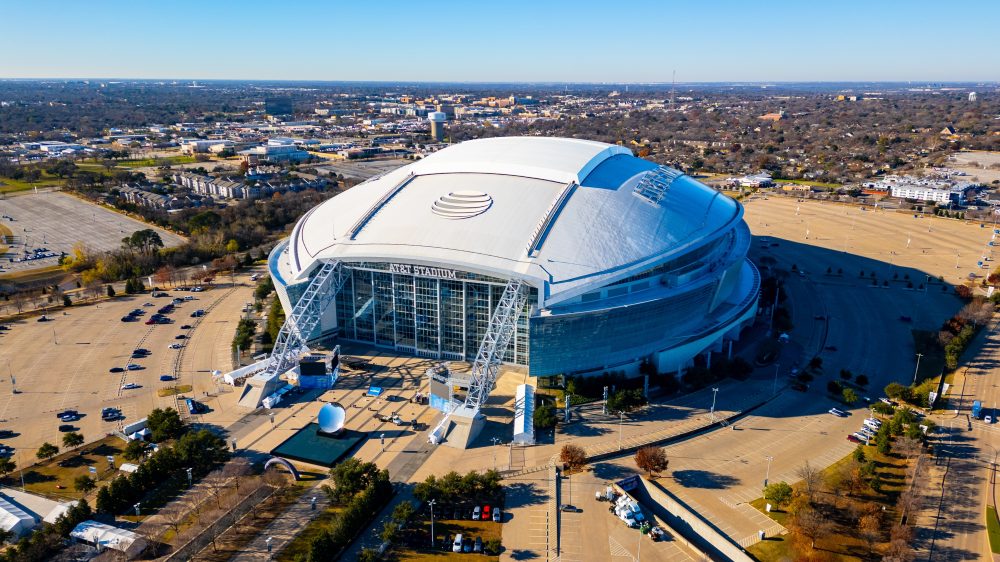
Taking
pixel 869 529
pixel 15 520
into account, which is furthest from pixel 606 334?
pixel 15 520

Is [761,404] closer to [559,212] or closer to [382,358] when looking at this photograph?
[559,212]

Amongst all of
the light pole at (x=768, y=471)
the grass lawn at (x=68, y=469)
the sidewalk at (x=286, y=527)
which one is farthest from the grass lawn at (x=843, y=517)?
the grass lawn at (x=68, y=469)

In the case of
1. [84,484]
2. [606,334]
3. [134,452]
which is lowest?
[84,484]

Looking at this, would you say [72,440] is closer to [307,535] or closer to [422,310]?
[307,535]

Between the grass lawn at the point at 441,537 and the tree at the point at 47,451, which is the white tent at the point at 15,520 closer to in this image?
the tree at the point at 47,451

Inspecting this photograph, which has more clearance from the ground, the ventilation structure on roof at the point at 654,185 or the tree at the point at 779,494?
the ventilation structure on roof at the point at 654,185

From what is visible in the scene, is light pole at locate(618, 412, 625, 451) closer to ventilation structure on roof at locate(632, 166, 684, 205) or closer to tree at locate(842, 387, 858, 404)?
tree at locate(842, 387, 858, 404)
